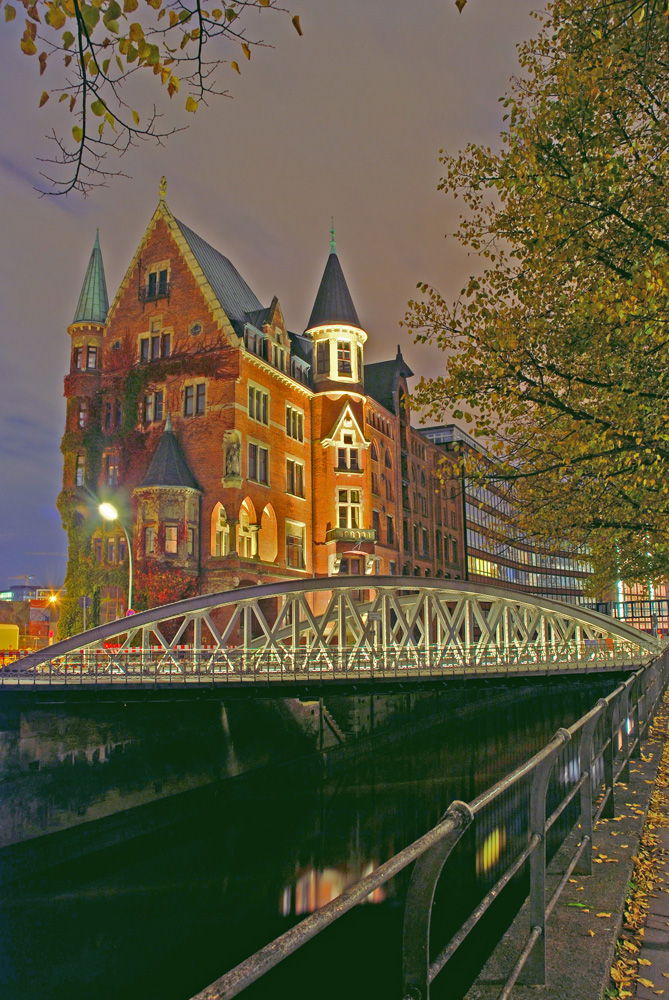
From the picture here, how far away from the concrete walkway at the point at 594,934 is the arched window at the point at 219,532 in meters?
33.8

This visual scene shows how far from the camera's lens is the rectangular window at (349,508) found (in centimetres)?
4991

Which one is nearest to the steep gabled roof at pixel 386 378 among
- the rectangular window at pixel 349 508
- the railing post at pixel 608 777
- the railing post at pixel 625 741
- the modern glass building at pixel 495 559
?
the modern glass building at pixel 495 559

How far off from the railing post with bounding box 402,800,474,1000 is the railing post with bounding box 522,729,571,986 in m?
1.64

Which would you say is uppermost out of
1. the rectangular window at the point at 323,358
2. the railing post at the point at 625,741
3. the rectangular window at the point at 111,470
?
the rectangular window at the point at 323,358

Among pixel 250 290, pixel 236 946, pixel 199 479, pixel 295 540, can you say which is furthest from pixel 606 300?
pixel 250 290

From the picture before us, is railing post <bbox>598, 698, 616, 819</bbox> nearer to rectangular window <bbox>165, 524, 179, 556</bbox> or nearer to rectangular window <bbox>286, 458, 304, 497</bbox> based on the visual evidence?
rectangular window <bbox>165, 524, 179, 556</bbox>

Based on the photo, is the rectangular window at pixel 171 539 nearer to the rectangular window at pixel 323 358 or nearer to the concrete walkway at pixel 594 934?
the rectangular window at pixel 323 358

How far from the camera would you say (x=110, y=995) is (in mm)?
14711

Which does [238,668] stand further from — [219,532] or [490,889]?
[490,889]

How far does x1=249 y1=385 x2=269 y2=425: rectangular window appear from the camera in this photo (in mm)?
43906

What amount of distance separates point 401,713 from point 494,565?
170 feet

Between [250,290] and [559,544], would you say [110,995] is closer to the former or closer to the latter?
[559,544]

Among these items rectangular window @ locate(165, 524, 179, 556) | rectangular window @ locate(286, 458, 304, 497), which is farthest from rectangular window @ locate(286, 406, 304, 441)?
rectangular window @ locate(165, 524, 179, 556)

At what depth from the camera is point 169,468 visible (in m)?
40.9
